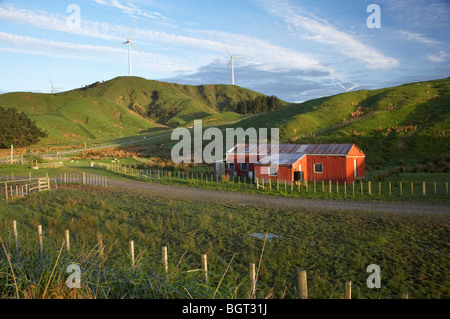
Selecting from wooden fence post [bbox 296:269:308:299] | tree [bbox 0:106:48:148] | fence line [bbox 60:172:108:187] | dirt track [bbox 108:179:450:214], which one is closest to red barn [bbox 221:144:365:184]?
dirt track [bbox 108:179:450:214]

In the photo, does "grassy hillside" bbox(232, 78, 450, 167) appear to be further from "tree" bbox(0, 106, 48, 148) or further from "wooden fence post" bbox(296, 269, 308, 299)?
"tree" bbox(0, 106, 48, 148)

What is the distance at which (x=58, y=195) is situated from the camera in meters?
25.5

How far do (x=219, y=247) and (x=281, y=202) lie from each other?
1121 cm

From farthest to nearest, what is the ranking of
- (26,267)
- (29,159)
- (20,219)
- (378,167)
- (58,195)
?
(29,159), (378,167), (58,195), (20,219), (26,267)

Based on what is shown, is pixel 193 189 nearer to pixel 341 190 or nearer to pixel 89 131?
pixel 341 190

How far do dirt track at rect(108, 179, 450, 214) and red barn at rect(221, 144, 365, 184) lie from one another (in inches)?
278

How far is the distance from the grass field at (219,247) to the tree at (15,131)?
2847 inches

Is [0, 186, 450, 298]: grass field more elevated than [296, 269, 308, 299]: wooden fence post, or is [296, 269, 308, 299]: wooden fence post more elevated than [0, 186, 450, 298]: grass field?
[296, 269, 308, 299]: wooden fence post

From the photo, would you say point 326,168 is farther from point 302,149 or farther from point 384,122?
point 384,122

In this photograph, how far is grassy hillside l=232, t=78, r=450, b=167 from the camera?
1987 inches

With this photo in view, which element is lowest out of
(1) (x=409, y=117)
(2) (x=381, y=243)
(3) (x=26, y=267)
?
A: (2) (x=381, y=243)

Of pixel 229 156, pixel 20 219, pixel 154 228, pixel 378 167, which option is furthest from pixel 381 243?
pixel 378 167

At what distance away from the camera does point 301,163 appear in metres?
34.4

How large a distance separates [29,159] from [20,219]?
40.9 m
